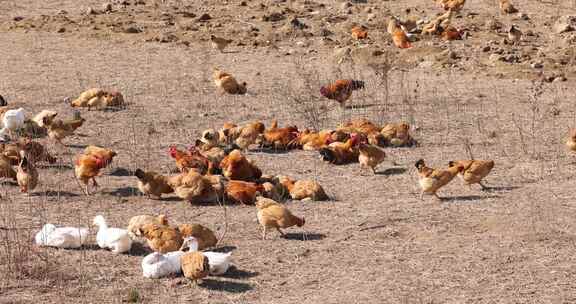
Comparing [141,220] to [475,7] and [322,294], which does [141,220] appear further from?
[475,7]

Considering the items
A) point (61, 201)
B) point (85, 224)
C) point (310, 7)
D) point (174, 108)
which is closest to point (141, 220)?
point (85, 224)

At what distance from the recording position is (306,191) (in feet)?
30.9

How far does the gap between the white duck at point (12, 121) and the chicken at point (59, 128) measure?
1.24 feet

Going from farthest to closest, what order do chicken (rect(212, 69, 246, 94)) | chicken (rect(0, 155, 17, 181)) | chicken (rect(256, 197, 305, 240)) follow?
chicken (rect(212, 69, 246, 94))
chicken (rect(0, 155, 17, 181))
chicken (rect(256, 197, 305, 240))

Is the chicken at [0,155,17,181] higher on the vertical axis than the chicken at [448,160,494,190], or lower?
higher

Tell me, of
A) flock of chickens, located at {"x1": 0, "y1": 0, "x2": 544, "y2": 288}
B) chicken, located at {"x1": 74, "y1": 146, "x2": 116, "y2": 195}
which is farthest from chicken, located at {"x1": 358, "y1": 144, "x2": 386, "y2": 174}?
chicken, located at {"x1": 74, "y1": 146, "x2": 116, "y2": 195}

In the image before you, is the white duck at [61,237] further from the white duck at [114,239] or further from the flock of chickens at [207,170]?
the white duck at [114,239]

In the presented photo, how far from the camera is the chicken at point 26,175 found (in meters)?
9.34

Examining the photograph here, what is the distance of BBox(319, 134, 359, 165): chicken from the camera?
10555mm

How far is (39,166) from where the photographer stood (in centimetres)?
1039

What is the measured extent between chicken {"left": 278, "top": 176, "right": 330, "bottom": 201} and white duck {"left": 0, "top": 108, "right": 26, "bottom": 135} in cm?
337

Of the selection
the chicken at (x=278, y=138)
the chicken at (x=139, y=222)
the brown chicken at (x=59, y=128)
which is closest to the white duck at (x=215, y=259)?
the chicken at (x=139, y=222)

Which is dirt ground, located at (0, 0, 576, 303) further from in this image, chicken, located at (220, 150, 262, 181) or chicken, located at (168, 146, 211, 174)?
chicken, located at (220, 150, 262, 181)

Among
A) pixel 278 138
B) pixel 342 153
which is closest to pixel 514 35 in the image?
pixel 278 138
